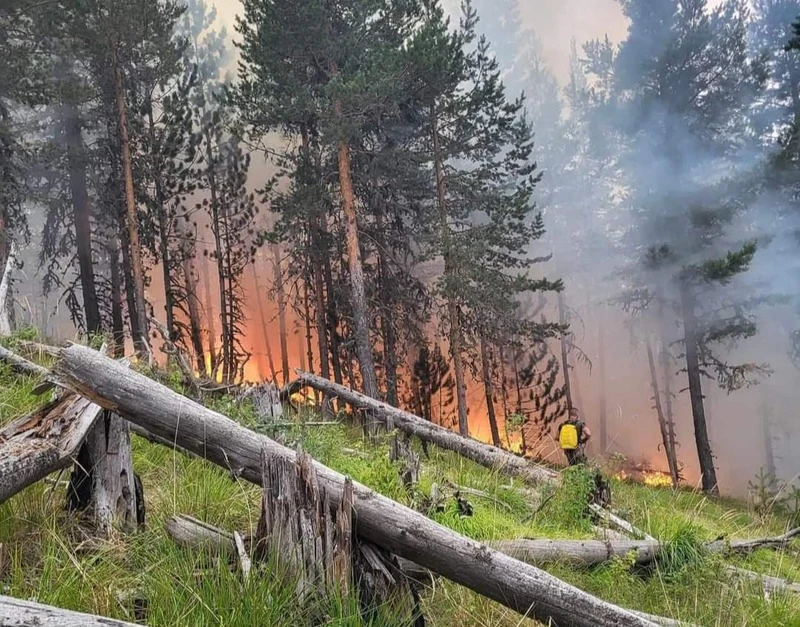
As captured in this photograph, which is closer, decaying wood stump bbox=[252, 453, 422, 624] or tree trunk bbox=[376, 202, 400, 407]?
decaying wood stump bbox=[252, 453, 422, 624]

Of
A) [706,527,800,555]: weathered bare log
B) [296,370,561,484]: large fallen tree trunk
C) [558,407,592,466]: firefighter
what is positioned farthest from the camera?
[296,370,561,484]: large fallen tree trunk

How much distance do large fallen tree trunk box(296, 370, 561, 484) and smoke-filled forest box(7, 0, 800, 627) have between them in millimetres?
46

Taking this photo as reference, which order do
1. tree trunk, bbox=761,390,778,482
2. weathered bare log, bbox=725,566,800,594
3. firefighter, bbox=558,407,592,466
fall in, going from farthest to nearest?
tree trunk, bbox=761,390,778,482
firefighter, bbox=558,407,592,466
weathered bare log, bbox=725,566,800,594

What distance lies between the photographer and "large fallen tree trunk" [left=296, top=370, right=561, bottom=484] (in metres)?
6.71

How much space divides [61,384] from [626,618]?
2.88 m

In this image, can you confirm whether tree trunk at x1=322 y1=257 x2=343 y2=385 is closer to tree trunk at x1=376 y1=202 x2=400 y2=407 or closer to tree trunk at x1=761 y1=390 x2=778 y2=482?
tree trunk at x1=376 y1=202 x2=400 y2=407

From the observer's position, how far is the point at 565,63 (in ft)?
128

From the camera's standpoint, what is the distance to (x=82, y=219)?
57.9 ft

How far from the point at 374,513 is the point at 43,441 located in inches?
65.8

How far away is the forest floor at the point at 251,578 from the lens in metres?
2.16

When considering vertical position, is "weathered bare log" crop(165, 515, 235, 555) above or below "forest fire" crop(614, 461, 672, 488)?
above

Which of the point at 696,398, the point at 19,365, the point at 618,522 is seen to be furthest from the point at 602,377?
the point at 19,365

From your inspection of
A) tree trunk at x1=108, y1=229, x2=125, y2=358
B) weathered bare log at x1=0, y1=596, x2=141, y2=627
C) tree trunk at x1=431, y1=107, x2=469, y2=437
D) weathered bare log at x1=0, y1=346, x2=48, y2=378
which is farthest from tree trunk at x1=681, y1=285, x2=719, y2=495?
tree trunk at x1=108, y1=229, x2=125, y2=358

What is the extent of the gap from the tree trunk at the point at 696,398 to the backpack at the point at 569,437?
12.5m
